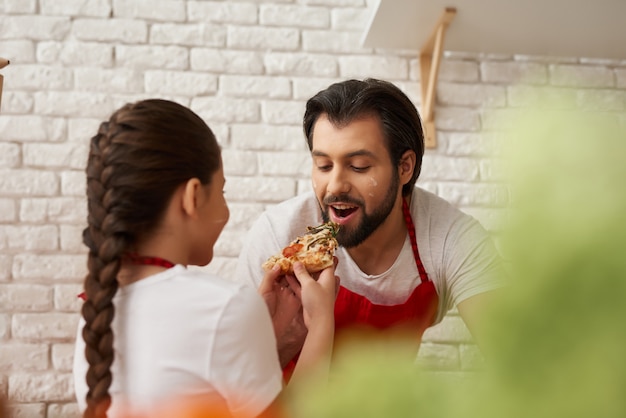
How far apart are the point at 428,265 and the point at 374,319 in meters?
0.21

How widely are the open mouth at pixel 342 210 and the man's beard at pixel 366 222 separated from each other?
2 cm

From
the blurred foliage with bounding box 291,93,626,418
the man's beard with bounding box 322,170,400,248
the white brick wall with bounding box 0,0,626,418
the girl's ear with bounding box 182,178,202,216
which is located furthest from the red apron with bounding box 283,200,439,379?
the blurred foliage with bounding box 291,93,626,418

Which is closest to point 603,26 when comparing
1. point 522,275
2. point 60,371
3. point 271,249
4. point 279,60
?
point 279,60

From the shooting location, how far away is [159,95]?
259cm

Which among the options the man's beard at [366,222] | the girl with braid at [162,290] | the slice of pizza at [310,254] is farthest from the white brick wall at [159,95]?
the girl with braid at [162,290]

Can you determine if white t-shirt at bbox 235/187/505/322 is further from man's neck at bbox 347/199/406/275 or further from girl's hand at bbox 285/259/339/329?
girl's hand at bbox 285/259/339/329

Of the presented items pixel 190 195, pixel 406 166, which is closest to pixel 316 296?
pixel 190 195

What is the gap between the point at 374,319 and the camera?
1779 millimetres

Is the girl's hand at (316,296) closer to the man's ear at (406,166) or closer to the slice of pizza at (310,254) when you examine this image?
the slice of pizza at (310,254)

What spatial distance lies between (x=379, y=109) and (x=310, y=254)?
53 cm

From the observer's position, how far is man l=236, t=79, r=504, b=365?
5.66ft

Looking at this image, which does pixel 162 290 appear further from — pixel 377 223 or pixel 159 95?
pixel 159 95

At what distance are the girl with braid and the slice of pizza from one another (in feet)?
1.32

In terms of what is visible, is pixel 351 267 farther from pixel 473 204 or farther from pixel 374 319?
pixel 473 204
